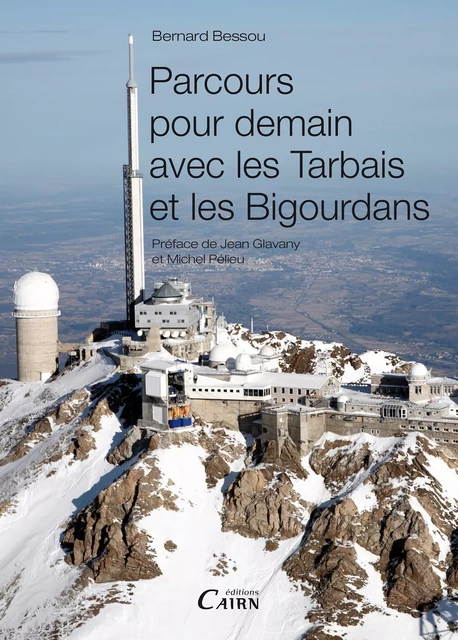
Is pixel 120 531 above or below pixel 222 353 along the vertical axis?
below

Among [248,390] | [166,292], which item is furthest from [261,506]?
[166,292]

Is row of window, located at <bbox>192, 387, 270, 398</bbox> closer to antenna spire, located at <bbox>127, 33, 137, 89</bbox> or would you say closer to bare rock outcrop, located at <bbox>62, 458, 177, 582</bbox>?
bare rock outcrop, located at <bbox>62, 458, 177, 582</bbox>

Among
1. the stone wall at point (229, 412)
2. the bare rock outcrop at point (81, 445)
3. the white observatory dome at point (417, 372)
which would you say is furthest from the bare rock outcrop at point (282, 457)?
the bare rock outcrop at point (81, 445)

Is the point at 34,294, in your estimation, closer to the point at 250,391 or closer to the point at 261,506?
the point at 250,391

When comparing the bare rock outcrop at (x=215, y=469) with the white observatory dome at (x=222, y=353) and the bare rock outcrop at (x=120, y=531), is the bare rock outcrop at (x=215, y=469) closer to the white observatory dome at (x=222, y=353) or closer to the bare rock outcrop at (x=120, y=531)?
the bare rock outcrop at (x=120, y=531)

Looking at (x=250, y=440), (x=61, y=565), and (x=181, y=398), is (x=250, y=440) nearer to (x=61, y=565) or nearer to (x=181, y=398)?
(x=181, y=398)

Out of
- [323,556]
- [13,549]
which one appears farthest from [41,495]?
[323,556]

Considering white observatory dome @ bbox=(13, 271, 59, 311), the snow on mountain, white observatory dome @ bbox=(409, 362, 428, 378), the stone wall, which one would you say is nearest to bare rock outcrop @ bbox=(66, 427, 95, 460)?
the snow on mountain
